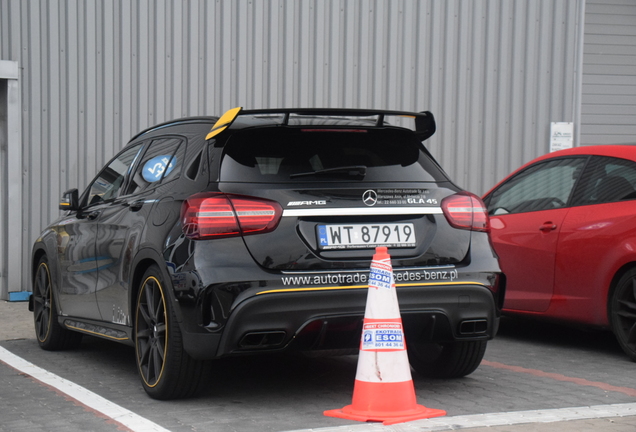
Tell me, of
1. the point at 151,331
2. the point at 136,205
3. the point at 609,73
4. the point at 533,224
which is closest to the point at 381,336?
the point at 151,331

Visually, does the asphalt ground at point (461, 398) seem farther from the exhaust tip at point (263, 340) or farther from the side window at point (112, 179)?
the side window at point (112, 179)

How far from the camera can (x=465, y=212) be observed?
197 inches

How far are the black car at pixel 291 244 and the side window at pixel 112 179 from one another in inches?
26.3

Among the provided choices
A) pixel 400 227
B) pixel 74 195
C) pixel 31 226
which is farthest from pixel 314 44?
pixel 400 227

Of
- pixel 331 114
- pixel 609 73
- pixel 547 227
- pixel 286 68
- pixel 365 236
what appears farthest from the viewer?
pixel 609 73

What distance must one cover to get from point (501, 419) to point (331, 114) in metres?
1.83

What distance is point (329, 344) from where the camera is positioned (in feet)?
15.5

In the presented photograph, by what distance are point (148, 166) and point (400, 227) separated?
1777 millimetres

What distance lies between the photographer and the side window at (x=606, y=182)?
20.9 ft

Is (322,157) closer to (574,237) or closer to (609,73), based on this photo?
(574,237)

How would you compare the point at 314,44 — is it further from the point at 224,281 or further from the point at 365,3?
the point at 224,281

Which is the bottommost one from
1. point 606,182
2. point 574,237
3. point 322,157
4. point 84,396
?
point 84,396

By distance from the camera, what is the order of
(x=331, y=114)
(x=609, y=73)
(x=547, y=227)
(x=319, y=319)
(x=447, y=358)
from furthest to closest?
(x=609, y=73) → (x=547, y=227) → (x=447, y=358) → (x=331, y=114) → (x=319, y=319)

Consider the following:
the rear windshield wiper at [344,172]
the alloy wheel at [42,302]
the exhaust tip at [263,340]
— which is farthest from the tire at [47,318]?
the rear windshield wiper at [344,172]
